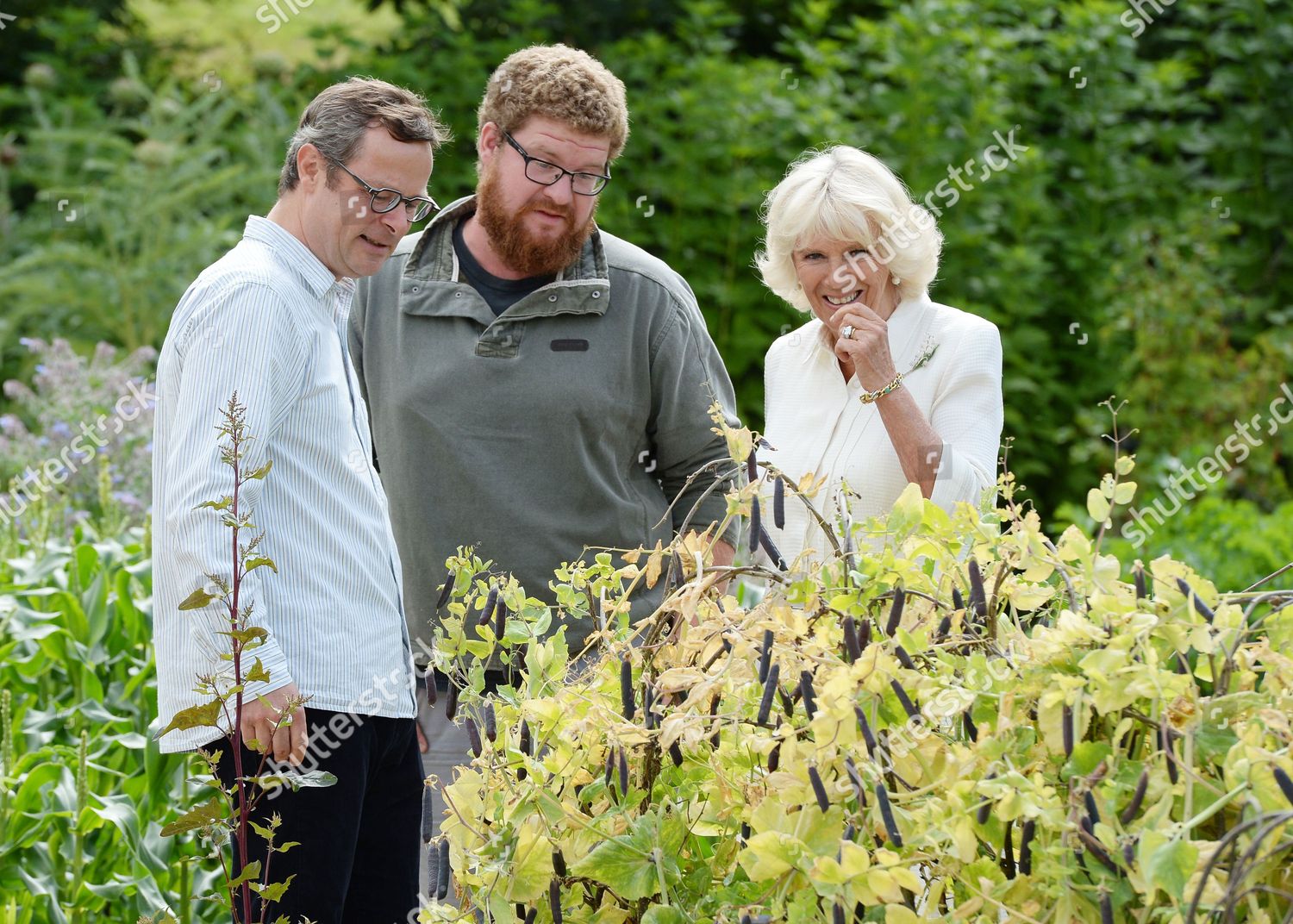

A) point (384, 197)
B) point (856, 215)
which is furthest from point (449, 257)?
point (856, 215)

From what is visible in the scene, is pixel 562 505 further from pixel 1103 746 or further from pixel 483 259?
pixel 1103 746

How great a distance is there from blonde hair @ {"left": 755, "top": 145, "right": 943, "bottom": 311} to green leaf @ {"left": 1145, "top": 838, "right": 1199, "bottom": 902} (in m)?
1.71

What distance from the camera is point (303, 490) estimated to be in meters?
2.06

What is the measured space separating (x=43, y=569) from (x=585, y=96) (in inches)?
75.9

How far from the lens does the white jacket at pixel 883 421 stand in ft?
7.96

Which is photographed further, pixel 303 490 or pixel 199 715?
pixel 303 490

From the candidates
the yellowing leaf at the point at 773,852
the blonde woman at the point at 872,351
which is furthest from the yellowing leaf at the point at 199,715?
the blonde woman at the point at 872,351

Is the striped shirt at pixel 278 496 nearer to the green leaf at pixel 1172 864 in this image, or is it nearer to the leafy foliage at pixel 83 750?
the leafy foliage at pixel 83 750

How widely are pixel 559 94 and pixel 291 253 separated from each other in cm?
73

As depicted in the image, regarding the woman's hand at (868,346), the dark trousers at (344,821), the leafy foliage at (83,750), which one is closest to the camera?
the dark trousers at (344,821)

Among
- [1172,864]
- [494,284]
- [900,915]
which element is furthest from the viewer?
[494,284]

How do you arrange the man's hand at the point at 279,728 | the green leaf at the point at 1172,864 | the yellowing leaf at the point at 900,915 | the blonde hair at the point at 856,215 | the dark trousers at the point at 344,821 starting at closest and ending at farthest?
1. the green leaf at the point at 1172,864
2. the yellowing leaf at the point at 900,915
3. the man's hand at the point at 279,728
4. the dark trousers at the point at 344,821
5. the blonde hair at the point at 856,215

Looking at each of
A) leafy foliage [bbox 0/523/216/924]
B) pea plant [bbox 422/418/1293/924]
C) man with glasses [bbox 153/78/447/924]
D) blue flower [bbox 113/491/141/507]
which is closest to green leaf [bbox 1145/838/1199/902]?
pea plant [bbox 422/418/1293/924]

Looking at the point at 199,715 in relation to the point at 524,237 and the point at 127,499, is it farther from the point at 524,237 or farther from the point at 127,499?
the point at 127,499
